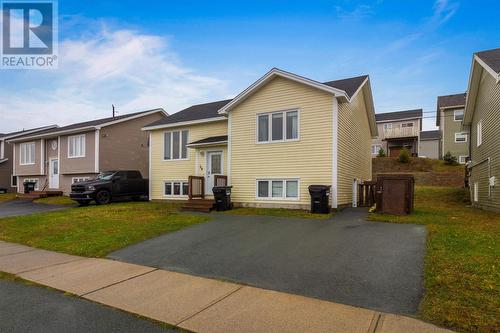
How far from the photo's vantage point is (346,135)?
14.3 metres

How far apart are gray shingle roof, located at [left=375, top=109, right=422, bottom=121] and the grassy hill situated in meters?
10.8

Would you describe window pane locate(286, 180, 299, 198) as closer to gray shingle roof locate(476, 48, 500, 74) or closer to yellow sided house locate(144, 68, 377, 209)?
yellow sided house locate(144, 68, 377, 209)

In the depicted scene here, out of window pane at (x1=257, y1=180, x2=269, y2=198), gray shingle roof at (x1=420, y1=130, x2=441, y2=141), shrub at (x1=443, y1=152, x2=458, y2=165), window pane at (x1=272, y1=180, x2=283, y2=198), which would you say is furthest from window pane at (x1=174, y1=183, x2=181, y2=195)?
gray shingle roof at (x1=420, y1=130, x2=441, y2=141)

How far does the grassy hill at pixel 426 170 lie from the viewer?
26.0 m

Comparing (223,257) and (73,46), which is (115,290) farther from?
(73,46)

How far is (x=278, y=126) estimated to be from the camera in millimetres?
14078

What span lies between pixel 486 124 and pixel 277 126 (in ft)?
31.2

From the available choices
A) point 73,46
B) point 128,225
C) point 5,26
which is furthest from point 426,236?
point 5,26

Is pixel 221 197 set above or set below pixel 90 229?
above

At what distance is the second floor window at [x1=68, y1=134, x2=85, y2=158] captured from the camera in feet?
76.4

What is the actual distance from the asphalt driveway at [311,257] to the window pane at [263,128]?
5073mm

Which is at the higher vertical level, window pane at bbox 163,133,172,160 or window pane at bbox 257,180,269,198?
window pane at bbox 163,133,172,160

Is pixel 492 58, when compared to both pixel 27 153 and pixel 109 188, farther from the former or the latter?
pixel 27 153

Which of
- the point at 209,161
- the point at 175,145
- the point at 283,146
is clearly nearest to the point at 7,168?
the point at 175,145
